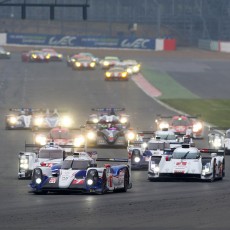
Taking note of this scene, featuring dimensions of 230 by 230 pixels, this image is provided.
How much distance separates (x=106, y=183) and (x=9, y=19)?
156405mm

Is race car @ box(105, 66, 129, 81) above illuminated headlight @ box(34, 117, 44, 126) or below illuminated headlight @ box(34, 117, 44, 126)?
below

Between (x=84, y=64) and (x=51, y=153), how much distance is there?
86.4 m

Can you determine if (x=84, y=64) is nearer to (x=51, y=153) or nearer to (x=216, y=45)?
(x=216, y=45)

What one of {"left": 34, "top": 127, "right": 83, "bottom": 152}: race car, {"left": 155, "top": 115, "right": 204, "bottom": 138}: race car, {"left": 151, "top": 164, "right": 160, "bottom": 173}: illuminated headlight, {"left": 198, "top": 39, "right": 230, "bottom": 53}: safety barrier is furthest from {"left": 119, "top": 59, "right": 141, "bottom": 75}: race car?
{"left": 151, "top": 164, "right": 160, "bottom": 173}: illuminated headlight

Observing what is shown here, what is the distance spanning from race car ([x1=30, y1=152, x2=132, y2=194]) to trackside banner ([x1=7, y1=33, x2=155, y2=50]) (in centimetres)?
13967

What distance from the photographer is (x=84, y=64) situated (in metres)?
132

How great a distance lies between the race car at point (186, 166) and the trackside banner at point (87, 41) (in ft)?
439

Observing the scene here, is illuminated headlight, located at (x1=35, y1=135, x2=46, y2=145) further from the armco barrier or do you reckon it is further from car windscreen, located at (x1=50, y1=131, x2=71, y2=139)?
the armco barrier

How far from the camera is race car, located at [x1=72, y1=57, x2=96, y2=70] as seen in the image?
132m

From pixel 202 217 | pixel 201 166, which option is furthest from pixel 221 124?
pixel 202 217

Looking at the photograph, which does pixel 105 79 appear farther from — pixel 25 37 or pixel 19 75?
pixel 25 37

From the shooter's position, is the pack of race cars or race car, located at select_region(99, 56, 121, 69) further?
race car, located at select_region(99, 56, 121, 69)

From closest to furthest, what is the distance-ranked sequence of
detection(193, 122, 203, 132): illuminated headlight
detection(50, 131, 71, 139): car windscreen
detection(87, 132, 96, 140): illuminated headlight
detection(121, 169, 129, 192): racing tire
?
1. detection(121, 169, 129, 192): racing tire
2. detection(50, 131, 71, 139): car windscreen
3. detection(87, 132, 96, 140): illuminated headlight
4. detection(193, 122, 203, 132): illuminated headlight

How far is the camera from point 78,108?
9288 cm
